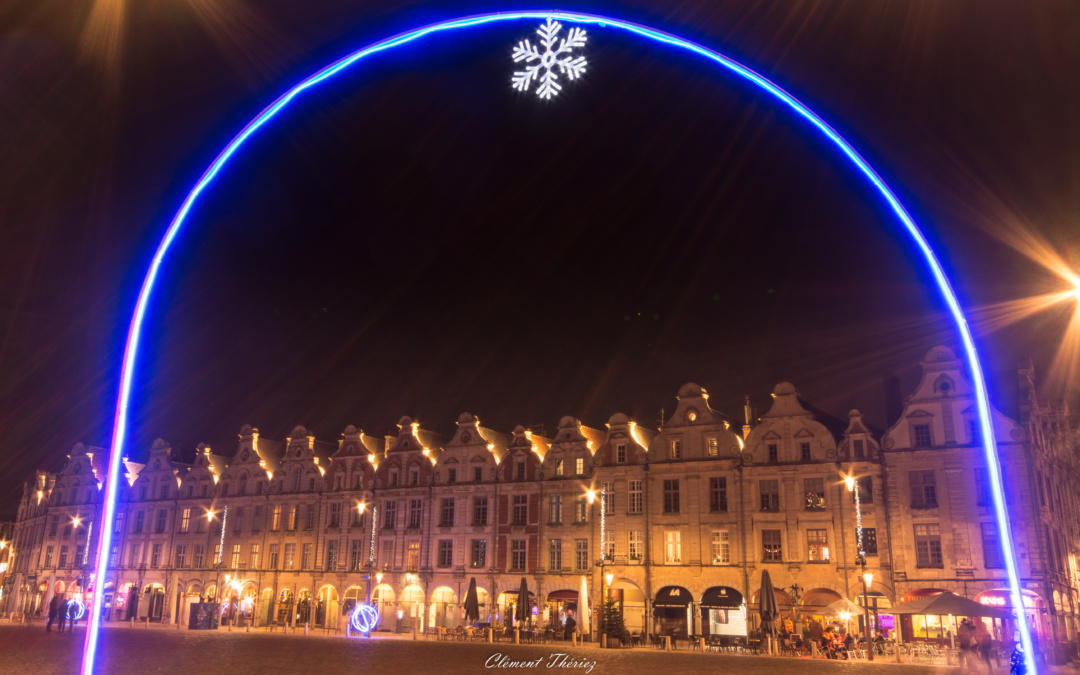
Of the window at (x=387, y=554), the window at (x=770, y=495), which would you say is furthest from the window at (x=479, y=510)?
the window at (x=770, y=495)

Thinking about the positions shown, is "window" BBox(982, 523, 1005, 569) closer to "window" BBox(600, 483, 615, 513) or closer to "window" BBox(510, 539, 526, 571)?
"window" BBox(600, 483, 615, 513)

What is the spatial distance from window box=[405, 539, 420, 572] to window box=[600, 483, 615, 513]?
15.3 metres

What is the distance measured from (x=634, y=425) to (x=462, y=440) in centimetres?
1370

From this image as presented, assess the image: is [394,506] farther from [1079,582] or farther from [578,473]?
[1079,582]

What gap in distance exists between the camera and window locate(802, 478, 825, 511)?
160ft

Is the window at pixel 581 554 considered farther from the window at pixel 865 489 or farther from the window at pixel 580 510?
the window at pixel 865 489

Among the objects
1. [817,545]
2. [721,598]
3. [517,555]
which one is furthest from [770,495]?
[517,555]

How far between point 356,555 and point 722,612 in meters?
28.3

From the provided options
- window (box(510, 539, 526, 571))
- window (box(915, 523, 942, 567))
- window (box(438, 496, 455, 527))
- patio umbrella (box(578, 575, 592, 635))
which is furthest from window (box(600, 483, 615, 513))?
window (box(915, 523, 942, 567))

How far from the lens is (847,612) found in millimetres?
42688

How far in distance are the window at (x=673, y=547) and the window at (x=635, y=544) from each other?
1.48m

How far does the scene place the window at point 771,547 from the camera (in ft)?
162

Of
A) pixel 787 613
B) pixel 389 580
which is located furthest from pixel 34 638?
pixel 787 613

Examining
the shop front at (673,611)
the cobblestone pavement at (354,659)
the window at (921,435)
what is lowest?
the cobblestone pavement at (354,659)
